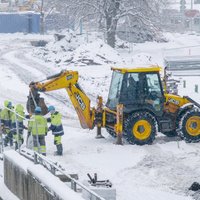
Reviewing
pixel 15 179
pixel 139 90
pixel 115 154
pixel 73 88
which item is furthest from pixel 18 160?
pixel 139 90

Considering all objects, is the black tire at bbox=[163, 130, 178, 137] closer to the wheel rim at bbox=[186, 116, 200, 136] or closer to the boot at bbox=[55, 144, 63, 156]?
the wheel rim at bbox=[186, 116, 200, 136]

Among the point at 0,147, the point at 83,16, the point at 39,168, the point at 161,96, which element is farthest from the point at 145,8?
the point at 39,168

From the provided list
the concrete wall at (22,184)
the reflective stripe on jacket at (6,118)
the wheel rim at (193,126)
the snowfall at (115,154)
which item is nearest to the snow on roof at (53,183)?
the concrete wall at (22,184)

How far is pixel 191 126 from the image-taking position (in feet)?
65.3

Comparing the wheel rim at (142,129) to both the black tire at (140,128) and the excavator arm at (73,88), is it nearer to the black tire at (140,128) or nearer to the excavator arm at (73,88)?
the black tire at (140,128)

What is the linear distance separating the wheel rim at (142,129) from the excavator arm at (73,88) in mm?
1481


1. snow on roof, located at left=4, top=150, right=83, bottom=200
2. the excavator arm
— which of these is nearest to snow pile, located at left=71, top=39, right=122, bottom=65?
the excavator arm

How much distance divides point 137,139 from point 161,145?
746mm

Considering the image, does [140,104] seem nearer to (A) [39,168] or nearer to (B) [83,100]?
(B) [83,100]

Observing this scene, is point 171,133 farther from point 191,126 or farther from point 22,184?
point 22,184

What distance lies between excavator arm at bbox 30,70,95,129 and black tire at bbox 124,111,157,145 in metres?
1.30

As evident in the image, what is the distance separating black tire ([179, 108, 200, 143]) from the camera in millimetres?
19719

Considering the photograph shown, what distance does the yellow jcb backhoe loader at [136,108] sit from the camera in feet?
63.3

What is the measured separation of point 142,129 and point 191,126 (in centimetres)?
168
